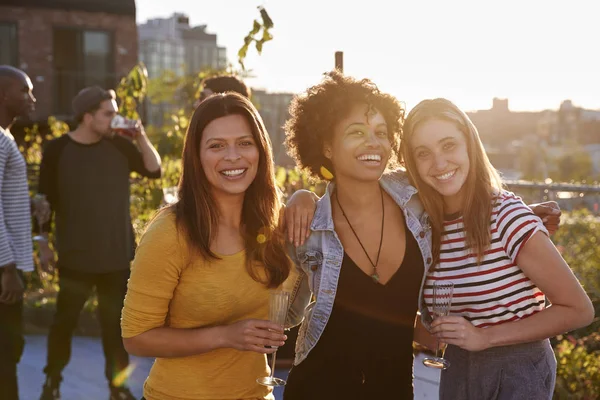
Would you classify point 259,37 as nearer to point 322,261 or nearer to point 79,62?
point 322,261

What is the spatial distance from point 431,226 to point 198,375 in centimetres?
94

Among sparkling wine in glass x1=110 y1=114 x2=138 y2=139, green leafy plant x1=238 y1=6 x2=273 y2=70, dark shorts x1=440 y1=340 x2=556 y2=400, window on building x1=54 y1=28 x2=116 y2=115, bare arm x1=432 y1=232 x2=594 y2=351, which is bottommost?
dark shorts x1=440 y1=340 x2=556 y2=400

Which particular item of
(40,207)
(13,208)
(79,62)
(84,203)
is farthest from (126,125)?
(79,62)

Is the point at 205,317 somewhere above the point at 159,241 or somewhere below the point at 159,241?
below

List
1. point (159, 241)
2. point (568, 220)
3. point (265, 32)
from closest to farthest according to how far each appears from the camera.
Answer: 1. point (159, 241)
2. point (265, 32)
3. point (568, 220)

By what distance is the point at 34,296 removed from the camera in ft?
24.4

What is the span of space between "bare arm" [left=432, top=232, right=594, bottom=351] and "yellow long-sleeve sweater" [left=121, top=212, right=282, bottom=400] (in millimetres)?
607

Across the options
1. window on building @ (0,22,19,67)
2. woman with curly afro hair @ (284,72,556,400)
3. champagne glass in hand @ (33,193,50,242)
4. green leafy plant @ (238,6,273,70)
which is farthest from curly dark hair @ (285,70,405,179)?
window on building @ (0,22,19,67)

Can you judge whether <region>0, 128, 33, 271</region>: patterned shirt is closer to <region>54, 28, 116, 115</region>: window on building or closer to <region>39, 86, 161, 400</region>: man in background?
<region>39, 86, 161, 400</region>: man in background

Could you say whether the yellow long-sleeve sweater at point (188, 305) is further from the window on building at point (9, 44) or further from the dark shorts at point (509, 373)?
the window on building at point (9, 44)

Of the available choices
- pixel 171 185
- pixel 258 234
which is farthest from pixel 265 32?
pixel 171 185

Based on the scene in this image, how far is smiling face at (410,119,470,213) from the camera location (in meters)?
2.44

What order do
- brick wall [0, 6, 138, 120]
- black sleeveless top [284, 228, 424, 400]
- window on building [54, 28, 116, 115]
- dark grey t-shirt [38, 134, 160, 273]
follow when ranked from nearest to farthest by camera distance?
black sleeveless top [284, 228, 424, 400] → dark grey t-shirt [38, 134, 160, 273] → brick wall [0, 6, 138, 120] → window on building [54, 28, 116, 115]

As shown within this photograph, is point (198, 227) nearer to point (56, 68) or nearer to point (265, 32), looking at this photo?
point (265, 32)
